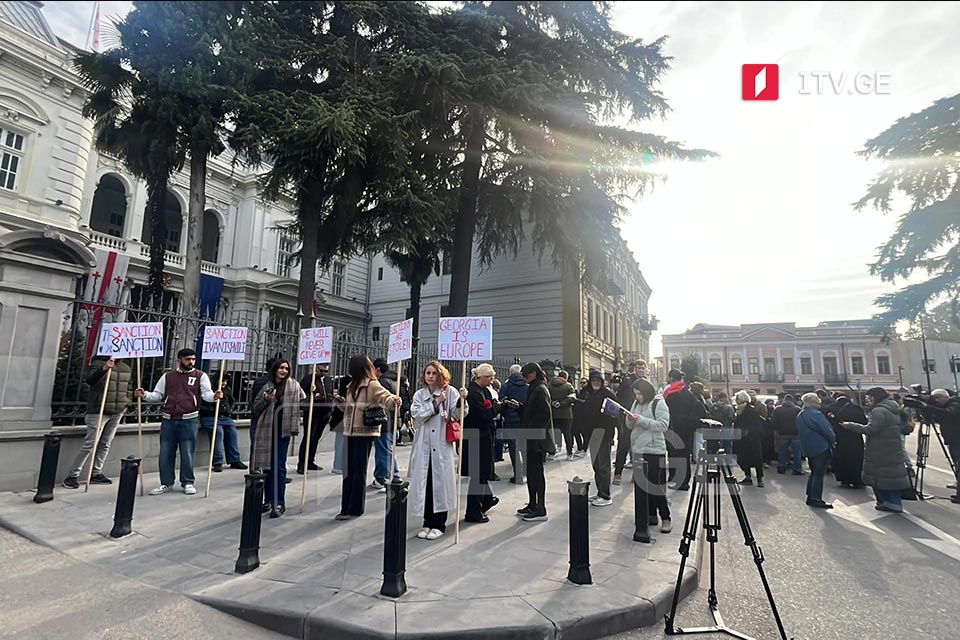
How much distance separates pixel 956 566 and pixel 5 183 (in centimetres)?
2713

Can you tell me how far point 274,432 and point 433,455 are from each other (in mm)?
2155

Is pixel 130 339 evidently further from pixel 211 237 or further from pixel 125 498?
pixel 211 237

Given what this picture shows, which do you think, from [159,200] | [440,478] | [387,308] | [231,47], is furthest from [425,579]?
[387,308]

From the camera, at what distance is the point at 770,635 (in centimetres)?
344

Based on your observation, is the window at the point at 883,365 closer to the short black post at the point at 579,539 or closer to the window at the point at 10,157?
the short black post at the point at 579,539

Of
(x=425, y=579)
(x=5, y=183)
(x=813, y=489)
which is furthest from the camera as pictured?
(x=5, y=183)

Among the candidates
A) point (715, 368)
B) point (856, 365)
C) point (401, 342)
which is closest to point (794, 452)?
point (401, 342)

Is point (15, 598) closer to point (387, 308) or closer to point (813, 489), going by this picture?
point (813, 489)

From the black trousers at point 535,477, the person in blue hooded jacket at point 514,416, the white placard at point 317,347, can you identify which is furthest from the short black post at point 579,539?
the white placard at point 317,347

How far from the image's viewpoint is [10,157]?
17.7 metres

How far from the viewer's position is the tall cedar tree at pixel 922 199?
1852 centimetres

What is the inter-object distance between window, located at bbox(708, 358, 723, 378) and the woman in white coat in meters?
74.9

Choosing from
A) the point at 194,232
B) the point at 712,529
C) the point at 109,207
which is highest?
the point at 109,207

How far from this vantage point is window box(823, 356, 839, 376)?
65.8m
